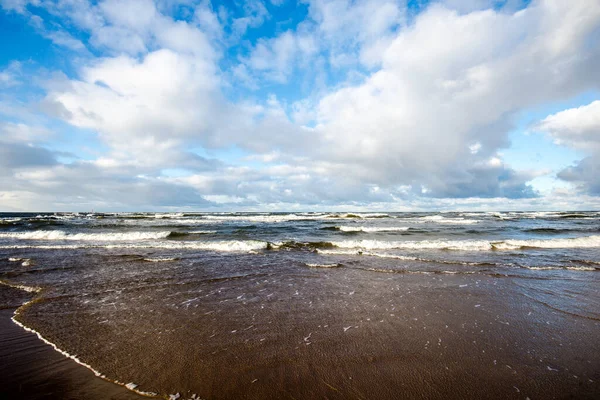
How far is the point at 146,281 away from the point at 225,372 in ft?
18.3

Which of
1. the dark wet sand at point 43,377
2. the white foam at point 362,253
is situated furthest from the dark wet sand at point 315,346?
the white foam at point 362,253

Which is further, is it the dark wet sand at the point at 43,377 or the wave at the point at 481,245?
the wave at the point at 481,245

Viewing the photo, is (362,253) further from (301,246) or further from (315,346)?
(315,346)

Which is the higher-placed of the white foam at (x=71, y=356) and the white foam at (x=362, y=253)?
the white foam at (x=71, y=356)

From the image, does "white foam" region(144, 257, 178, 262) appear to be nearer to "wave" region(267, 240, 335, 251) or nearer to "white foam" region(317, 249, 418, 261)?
"wave" region(267, 240, 335, 251)

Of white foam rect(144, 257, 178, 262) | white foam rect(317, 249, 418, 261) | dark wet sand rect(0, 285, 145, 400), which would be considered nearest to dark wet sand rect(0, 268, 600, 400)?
dark wet sand rect(0, 285, 145, 400)

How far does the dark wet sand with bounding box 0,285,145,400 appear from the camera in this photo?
304cm

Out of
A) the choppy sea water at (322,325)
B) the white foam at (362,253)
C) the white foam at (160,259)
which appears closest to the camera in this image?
the choppy sea water at (322,325)

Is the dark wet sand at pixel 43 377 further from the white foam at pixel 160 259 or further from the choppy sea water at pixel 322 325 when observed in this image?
the white foam at pixel 160 259

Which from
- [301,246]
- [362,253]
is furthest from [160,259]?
[362,253]

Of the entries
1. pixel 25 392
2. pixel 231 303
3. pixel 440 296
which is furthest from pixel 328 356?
pixel 440 296

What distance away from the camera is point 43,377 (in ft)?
11.0

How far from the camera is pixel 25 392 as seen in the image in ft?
10.1

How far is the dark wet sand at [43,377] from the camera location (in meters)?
3.04
